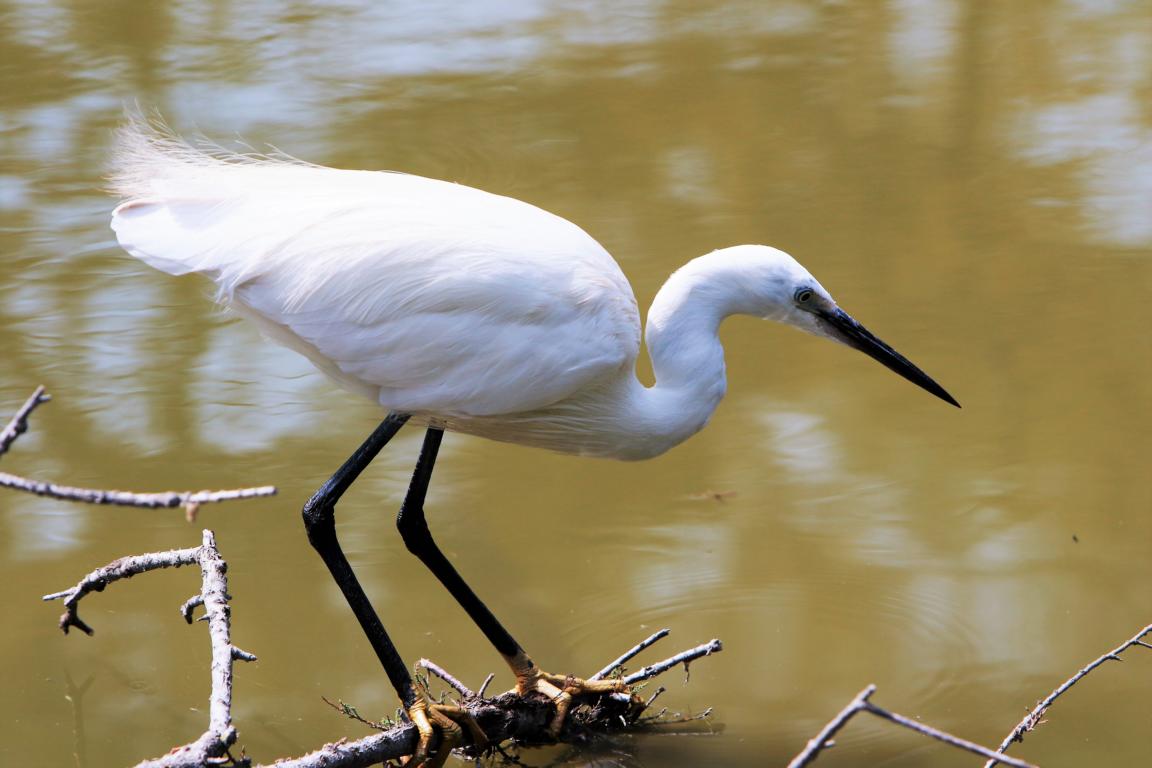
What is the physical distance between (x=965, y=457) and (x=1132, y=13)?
4.68 m

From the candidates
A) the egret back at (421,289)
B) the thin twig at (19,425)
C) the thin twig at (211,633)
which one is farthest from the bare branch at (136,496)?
the egret back at (421,289)

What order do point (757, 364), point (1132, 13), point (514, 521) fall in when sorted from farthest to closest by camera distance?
point (1132, 13) → point (757, 364) → point (514, 521)

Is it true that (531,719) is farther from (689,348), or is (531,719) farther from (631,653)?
(689,348)

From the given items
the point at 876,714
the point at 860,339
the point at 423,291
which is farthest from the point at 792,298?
the point at 876,714

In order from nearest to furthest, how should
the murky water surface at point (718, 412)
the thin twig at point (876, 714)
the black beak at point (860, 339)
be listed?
the thin twig at point (876, 714), the black beak at point (860, 339), the murky water surface at point (718, 412)

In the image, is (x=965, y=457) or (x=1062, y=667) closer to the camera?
(x=1062, y=667)

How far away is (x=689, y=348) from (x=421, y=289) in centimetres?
60

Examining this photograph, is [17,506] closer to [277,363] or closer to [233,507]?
[233,507]

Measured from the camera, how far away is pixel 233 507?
4113 millimetres

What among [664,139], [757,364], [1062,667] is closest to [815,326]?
[1062,667]

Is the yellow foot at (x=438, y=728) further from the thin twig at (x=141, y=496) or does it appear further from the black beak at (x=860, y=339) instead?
the thin twig at (x=141, y=496)

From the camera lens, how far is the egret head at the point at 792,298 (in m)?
3.04

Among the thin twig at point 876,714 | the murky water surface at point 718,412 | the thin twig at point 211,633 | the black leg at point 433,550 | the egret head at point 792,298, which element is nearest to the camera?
the thin twig at point 876,714

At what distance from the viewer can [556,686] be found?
3232mm
